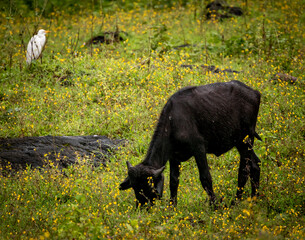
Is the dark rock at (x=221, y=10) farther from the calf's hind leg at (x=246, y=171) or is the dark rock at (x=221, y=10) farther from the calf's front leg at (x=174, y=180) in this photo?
the calf's front leg at (x=174, y=180)

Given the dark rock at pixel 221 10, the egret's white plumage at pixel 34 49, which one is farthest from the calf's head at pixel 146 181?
the dark rock at pixel 221 10

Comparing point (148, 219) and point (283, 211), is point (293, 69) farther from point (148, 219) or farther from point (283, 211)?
point (148, 219)

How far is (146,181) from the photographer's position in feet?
16.3

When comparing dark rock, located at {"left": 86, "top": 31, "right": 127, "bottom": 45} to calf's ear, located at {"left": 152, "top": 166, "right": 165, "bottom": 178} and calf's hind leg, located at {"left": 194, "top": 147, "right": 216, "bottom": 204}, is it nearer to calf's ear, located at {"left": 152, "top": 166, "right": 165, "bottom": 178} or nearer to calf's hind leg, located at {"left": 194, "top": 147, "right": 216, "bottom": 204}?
calf's hind leg, located at {"left": 194, "top": 147, "right": 216, "bottom": 204}

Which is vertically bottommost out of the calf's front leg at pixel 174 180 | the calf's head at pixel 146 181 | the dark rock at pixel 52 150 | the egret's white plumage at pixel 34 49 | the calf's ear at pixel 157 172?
the dark rock at pixel 52 150

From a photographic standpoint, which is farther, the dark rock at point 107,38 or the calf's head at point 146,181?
the dark rock at point 107,38

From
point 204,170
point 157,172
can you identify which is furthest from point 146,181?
point 204,170

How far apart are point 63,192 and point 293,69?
26.7 feet

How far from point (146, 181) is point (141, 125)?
11.2ft

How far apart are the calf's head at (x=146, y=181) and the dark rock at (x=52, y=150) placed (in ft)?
7.18

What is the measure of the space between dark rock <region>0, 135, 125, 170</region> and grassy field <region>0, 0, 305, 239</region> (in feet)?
1.11

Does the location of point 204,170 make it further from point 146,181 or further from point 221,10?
point 221,10

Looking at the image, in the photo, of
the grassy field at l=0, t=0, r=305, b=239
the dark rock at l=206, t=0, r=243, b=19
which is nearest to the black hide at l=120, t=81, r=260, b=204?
the grassy field at l=0, t=0, r=305, b=239

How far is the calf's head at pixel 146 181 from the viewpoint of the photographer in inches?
193
